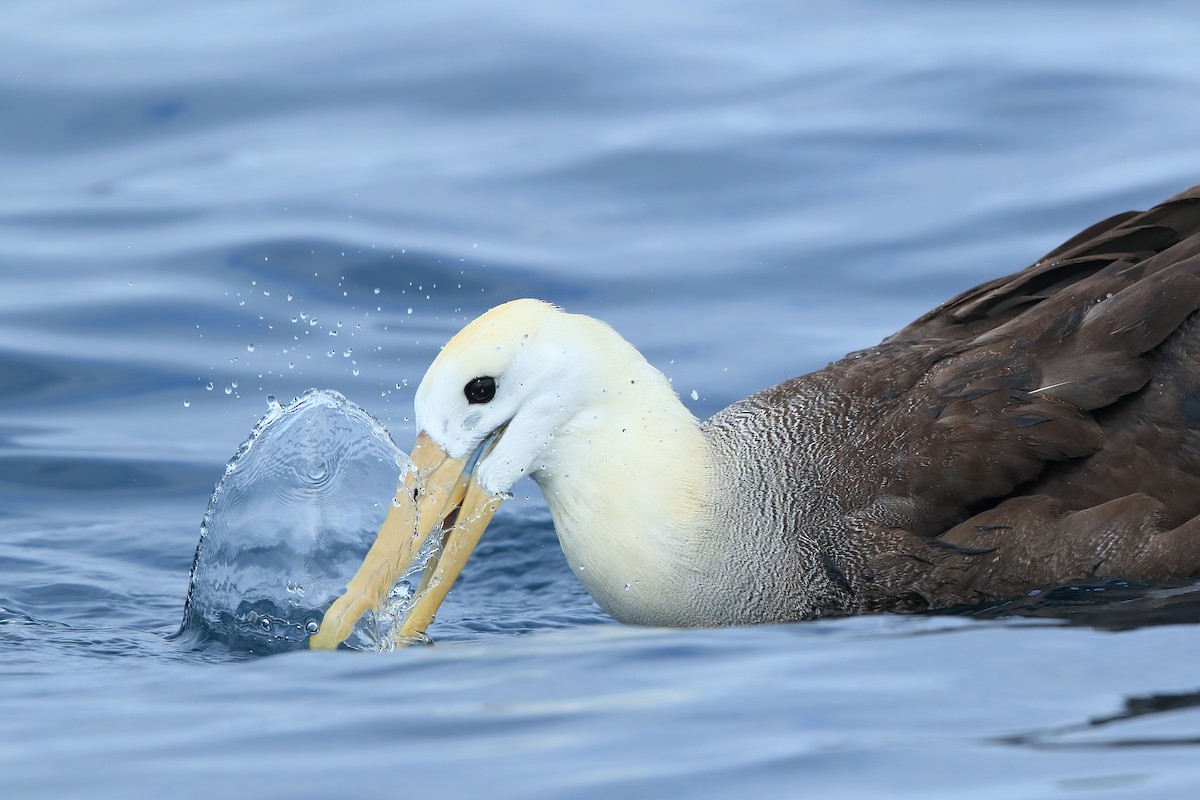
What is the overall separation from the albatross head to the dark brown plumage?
53cm

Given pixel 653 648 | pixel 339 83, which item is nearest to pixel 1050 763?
pixel 653 648

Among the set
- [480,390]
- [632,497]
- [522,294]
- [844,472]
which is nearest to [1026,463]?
[844,472]

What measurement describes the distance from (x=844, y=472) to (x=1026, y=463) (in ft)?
1.94

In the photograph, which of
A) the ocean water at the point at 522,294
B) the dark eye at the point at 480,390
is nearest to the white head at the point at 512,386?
the dark eye at the point at 480,390

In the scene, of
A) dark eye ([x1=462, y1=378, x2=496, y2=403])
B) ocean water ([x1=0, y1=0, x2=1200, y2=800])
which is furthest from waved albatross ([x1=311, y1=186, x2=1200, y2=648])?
ocean water ([x1=0, y1=0, x2=1200, y2=800])

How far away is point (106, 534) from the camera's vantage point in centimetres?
821

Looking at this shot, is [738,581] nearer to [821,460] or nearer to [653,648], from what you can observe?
[821,460]

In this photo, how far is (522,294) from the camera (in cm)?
1081

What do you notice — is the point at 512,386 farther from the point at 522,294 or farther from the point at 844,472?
the point at 522,294

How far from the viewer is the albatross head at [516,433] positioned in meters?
6.22

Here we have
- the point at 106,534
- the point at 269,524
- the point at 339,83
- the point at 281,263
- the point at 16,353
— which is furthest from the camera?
the point at 339,83

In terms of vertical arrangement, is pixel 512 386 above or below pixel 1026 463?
above

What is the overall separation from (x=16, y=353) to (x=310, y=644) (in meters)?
4.54

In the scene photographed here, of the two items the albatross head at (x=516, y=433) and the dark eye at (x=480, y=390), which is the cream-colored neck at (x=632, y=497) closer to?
the albatross head at (x=516, y=433)
